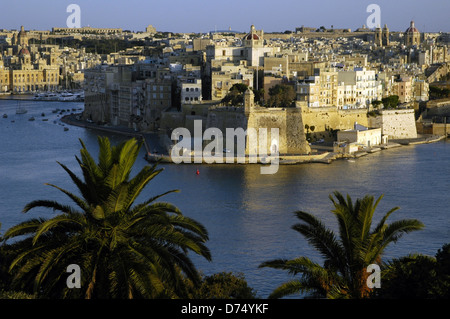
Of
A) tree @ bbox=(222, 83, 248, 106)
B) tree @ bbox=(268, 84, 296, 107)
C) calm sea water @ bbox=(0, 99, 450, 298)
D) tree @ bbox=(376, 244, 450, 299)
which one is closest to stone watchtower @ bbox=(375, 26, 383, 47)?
calm sea water @ bbox=(0, 99, 450, 298)

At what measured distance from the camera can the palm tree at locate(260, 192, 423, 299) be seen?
13.0 feet

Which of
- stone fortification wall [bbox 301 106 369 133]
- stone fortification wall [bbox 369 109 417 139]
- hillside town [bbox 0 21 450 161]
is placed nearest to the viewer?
hillside town [bbox 0 21 450 161]

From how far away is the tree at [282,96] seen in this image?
18203 millimetres

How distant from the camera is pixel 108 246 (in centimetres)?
389

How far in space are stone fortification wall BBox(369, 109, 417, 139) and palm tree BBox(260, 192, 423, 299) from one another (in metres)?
16.1

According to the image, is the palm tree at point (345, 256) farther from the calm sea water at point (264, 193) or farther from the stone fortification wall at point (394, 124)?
the stone fortification wall at point (394, 124)

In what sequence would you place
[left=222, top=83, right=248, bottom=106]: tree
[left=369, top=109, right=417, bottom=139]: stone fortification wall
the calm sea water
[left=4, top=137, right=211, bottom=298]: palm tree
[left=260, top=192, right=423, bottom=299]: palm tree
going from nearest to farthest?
[left=4, top=137, right=211, bottom=298]: palm tree → [left=260, top=192, right=423, bottom=299]: palm tree → the calm sea water → [left=222, top=83, right=248, bottom=106]: tree → [left=369, top=109, right=417, bottom=139]: stone fortification wall

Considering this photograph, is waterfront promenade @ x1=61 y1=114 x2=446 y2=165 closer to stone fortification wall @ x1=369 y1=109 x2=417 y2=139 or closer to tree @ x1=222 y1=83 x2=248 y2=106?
stone fortification wall @ x1=369 y1=109 x2=417 y2=139

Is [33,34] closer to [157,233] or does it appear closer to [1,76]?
[1,76]

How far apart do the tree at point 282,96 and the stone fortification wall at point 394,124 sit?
92.6 inches

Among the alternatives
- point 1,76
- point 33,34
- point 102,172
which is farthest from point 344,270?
point 33,34

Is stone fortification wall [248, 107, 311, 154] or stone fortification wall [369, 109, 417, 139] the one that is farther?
stone fortification wall [369, 109, 417, 139]

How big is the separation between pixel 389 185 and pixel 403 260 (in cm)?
912

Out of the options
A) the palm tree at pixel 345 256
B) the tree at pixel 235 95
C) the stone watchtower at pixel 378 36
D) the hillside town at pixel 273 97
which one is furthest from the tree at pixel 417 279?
the stone watchtower at pixel 378 36
